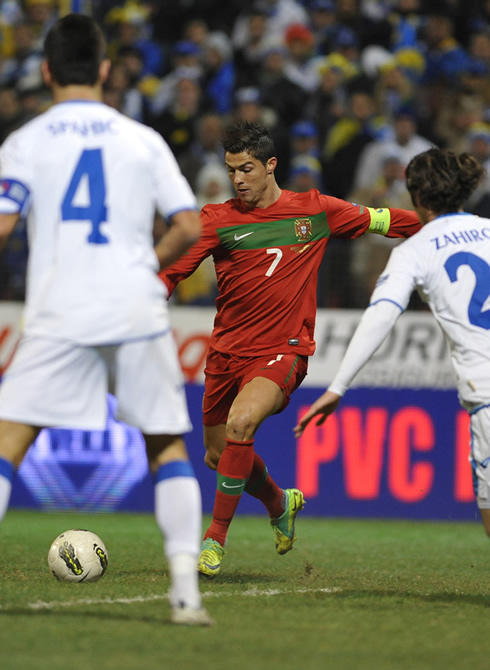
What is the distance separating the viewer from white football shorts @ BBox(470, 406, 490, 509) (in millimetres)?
4957

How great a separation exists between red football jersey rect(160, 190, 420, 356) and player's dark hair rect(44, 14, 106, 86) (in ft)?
7.49

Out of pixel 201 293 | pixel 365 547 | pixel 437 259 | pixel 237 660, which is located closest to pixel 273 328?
pixel 437 259

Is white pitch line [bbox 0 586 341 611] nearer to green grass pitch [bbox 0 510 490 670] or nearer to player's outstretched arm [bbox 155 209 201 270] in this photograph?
green grass pitch [bbox 0 510 490 670]

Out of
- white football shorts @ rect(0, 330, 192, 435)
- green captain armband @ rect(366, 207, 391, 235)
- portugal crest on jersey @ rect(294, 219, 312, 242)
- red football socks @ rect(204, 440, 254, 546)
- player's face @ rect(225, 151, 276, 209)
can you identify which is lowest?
red football socks @ rect(204, 440, 254, 546)

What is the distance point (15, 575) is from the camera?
242 inches

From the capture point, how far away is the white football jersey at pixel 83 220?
441 cm

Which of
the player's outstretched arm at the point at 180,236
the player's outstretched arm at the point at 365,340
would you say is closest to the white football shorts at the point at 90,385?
the player's outstretched arm at the point at 180,236

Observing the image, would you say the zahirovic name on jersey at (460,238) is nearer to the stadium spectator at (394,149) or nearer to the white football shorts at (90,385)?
the white football shorts at (90,385)

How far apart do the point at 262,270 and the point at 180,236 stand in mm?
2300

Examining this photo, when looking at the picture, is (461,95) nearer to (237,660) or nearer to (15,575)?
(15,575)

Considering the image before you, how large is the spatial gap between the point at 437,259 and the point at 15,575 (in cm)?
294

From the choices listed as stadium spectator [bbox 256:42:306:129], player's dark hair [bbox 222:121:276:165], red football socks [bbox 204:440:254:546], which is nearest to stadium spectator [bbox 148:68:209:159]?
stadium spectator [bbox 256:42:306:129]

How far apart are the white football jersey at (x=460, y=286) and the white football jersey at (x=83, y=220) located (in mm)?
1154

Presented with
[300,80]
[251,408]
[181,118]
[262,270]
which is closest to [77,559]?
[251,408]
